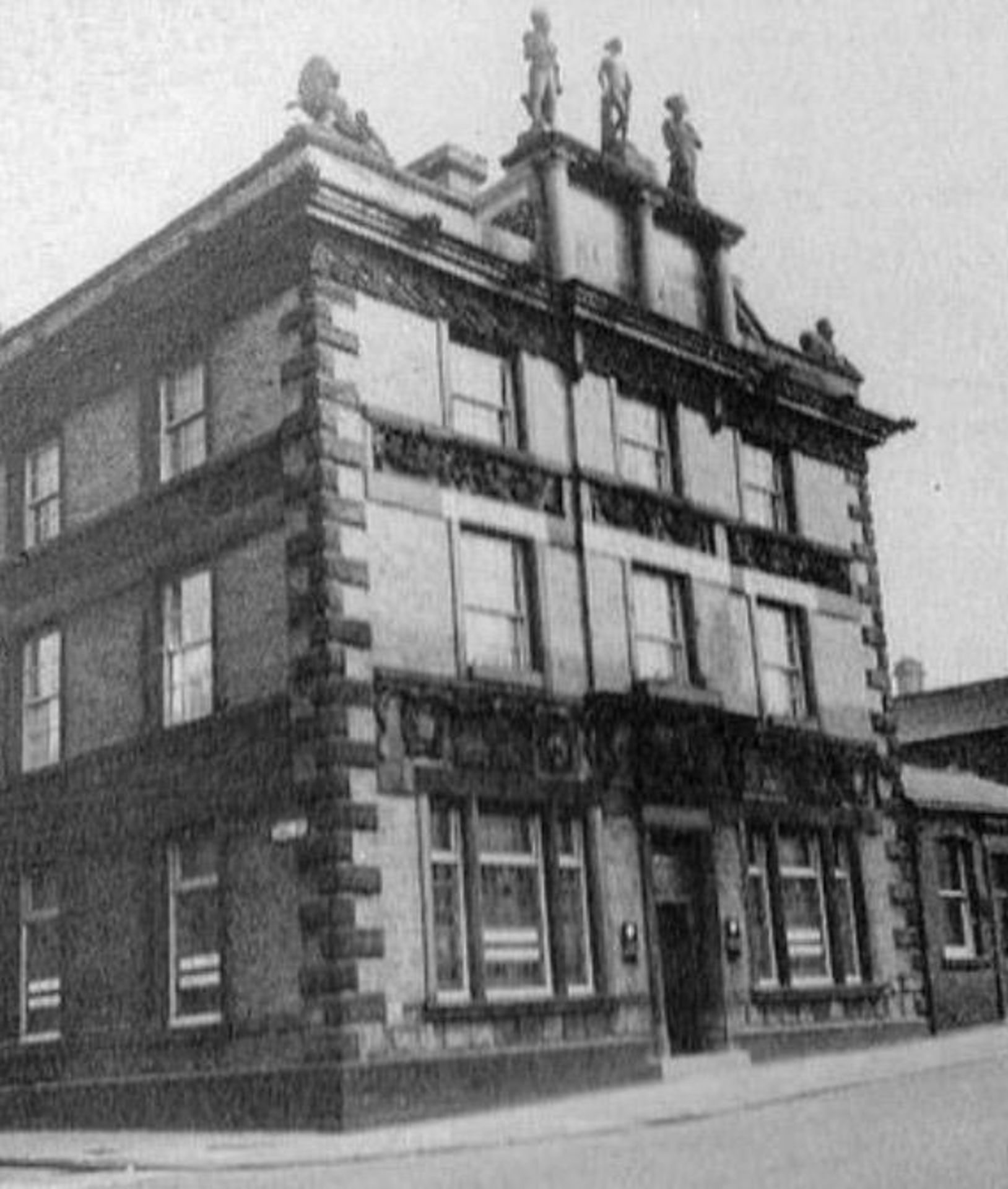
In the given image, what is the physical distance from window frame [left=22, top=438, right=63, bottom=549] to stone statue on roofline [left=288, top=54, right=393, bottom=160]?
20.9 feet

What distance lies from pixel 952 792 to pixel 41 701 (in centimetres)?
1564

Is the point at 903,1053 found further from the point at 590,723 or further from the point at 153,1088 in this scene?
the point at 153,1088

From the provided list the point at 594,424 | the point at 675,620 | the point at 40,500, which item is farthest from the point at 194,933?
the point at 594,424

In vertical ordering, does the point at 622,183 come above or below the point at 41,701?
above

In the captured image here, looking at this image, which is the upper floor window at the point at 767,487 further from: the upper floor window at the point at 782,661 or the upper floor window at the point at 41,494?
the upper floor window at the point at 41,494

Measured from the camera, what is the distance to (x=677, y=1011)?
72.6ft

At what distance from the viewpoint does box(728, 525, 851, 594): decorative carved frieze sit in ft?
80.9

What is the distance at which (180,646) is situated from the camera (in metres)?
20.7

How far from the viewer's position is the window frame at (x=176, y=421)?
20.8 metres

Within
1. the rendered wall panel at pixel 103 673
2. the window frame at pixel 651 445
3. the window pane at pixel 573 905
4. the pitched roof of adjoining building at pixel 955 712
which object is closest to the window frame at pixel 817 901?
the window pane at pixel 573 905

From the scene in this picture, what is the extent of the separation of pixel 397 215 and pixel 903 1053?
12936 millimetres

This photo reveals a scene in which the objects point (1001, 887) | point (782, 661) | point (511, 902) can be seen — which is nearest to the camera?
point (511, 902)

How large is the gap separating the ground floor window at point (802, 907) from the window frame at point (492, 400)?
22.7 ft

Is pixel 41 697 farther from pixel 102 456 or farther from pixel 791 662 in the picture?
pixel 791 662
